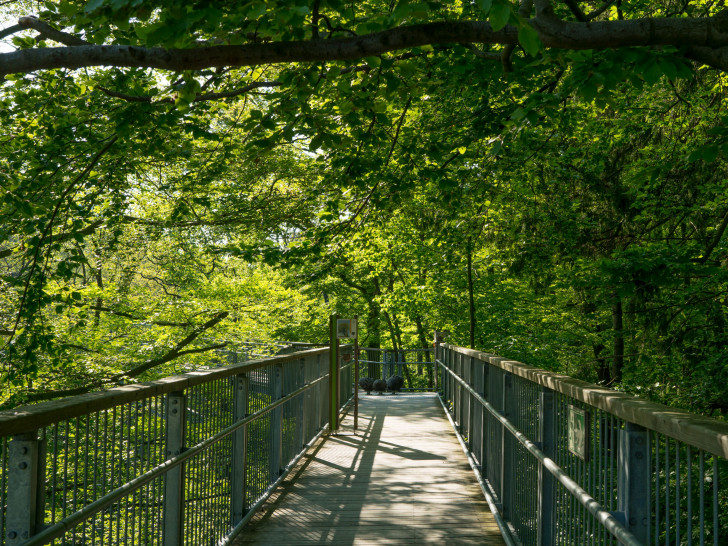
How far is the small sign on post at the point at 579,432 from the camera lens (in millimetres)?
3328

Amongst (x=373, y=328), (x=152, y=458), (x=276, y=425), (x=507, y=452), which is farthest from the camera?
(x=373, y=328)

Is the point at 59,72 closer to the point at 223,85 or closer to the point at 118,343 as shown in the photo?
the point at 223,85

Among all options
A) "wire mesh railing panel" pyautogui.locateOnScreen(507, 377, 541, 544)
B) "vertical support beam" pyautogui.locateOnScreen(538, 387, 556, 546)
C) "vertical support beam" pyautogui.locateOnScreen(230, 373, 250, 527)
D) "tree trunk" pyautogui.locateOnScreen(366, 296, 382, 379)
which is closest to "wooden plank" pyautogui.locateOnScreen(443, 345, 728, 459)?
"vertical support beam" pyautogui.locateOnScreen(538, 387, 556, 546)

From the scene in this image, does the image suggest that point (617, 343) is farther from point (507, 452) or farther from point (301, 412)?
point (507, 452)

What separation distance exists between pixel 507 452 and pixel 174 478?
9.39ft

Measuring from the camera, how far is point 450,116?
31.3 ft

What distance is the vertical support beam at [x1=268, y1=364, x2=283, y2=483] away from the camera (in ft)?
24.0

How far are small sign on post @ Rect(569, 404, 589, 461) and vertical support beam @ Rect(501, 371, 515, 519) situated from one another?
6.94 feet

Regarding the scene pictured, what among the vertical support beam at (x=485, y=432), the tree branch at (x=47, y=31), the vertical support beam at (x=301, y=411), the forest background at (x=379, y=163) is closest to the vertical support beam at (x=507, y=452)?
the vertical support beam at (x=485, y=432)

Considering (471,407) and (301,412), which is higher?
(471,407)

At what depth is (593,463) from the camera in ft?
10.7

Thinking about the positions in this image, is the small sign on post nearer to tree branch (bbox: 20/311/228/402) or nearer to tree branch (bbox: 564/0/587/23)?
tree branch (bbox: 564/0/587/23)

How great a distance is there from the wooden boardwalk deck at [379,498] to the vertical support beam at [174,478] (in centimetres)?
165

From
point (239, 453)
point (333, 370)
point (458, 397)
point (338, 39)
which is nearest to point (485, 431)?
point (239, 453)
